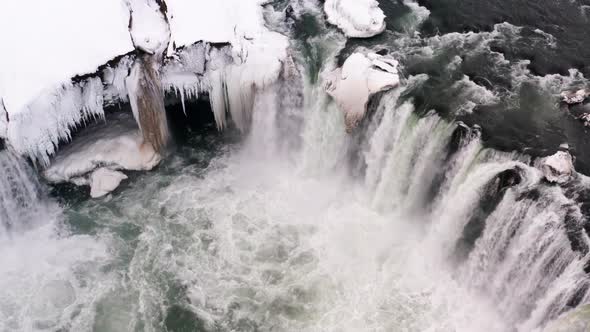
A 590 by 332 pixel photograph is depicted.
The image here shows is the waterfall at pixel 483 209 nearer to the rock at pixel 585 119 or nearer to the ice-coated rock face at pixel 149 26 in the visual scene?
the rock at pixel 585 119

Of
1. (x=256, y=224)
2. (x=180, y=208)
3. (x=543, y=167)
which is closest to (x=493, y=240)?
(x=543, y=167)

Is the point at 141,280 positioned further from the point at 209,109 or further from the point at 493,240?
the point at 493,240

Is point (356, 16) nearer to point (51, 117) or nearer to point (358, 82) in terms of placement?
point (358, 82)

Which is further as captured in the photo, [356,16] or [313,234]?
[356,16]

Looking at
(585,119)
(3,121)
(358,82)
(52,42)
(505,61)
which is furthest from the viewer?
(505,61)

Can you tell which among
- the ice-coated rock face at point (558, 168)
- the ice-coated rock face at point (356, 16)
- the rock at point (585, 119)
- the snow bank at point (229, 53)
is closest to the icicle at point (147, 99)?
the snow bank at point (229, 53)

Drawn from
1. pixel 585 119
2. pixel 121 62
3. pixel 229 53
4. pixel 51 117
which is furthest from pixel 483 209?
pixel 51 117
